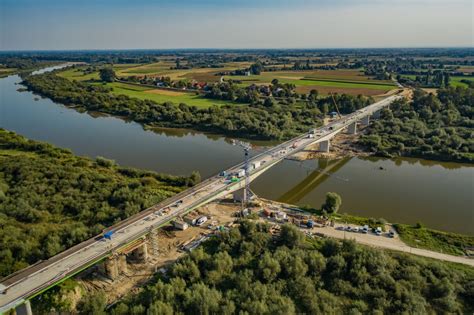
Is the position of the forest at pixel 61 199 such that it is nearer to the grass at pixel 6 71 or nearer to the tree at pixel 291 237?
the tree at pixel 291 237

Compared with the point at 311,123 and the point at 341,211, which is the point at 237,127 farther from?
the point at 341,211

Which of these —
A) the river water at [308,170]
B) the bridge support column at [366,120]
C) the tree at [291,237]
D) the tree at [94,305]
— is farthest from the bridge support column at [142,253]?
the bridge support column at [366,120]

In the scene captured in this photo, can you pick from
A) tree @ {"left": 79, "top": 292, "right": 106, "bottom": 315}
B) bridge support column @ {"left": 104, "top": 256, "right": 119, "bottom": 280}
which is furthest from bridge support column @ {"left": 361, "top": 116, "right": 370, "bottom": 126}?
tree @ {"left": 79, "top": 292, "right": 106, "bottom": 315}

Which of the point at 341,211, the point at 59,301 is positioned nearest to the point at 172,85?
the point at 341,211

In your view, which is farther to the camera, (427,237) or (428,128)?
(428,128)

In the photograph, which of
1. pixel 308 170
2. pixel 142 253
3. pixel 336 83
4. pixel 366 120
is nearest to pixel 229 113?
pixel 366 120

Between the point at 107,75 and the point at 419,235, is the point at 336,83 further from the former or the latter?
the point at 419,235
